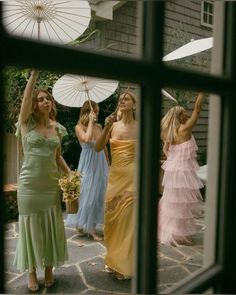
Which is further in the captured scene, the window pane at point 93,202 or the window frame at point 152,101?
Result: the window pane at point 93,202

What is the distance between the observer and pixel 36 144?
245 centimetres

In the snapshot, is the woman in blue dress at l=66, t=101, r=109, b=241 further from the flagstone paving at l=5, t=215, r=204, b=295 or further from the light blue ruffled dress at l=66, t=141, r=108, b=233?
the flagstone paving at l=5, t=215, r=204, b=295

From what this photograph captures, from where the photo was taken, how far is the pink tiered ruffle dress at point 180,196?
3.64m

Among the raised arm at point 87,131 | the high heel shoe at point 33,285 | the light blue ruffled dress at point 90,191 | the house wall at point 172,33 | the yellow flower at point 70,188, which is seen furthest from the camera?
the house wall at point 172,33

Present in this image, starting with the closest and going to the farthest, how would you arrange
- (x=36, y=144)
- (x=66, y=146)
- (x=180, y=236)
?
1. (x=36, y=144)
2. (x=180, y=236)
3. (x=66, y=146)

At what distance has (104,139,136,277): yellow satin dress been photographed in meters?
2.80

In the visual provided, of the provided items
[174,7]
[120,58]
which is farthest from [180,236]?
[174,7]

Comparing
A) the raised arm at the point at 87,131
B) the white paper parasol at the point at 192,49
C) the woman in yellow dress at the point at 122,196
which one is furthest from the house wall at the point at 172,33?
the woman in yellow dress at the point at 122,196

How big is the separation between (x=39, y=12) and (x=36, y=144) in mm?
922

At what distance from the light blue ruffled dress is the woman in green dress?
47.6 inches

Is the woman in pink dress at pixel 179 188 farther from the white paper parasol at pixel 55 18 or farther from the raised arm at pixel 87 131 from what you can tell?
the white paper parasol at pixel 55 18

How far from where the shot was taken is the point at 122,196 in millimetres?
2818

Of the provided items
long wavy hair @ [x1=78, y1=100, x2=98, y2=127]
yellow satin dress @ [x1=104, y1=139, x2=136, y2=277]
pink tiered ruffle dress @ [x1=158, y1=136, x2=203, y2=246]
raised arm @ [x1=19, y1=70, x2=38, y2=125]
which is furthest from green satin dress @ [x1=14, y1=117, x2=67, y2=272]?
pink tiered ruffle dress @ [x1=158, y1=136, x2=203, y2=246]

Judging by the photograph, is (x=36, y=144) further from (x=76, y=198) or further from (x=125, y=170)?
(x=125, y=170)
